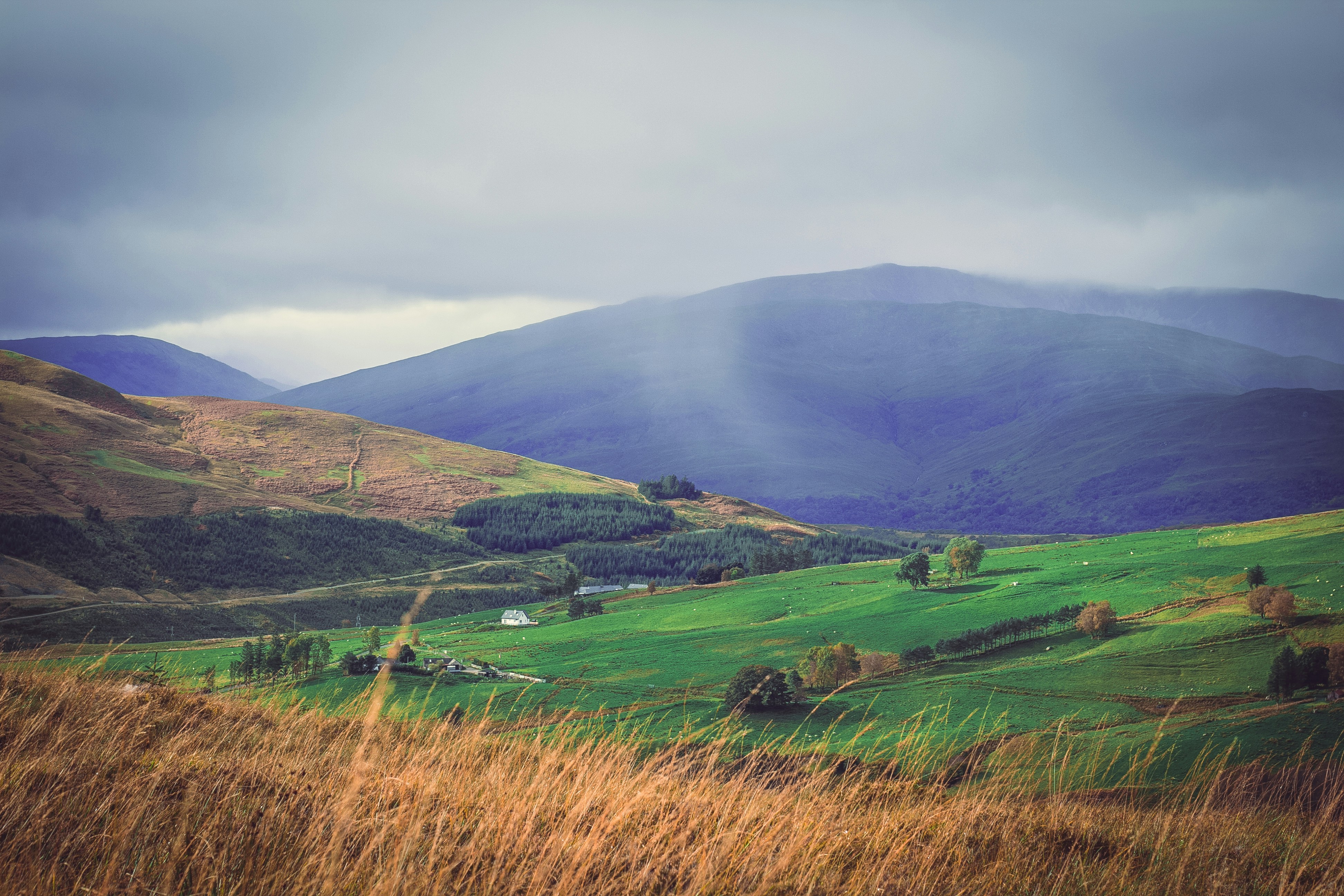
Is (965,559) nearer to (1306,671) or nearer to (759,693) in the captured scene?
(1306,671)

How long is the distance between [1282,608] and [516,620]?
278ft

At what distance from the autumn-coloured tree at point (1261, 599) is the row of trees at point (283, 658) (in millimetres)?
70618

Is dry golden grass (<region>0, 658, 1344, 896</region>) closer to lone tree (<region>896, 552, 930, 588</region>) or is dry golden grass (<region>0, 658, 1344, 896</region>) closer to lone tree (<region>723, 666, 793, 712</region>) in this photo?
lone tree (<region>723, 666, 793, 712</region>)

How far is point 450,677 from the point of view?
209 ft

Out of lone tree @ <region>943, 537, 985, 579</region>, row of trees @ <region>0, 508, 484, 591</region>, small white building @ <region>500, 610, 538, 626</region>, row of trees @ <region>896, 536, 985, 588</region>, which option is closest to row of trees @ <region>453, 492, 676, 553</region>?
row of trees @ <region>0, 508, 484, 591</region>

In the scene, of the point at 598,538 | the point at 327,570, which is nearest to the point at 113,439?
the point at 327,570

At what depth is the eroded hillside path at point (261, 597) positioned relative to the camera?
91.9 meters

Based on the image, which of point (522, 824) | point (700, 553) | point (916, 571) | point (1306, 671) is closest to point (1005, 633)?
point (1306, 671)

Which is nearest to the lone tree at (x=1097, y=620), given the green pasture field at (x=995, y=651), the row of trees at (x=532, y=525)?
the green pasture field at (x=995, y=651)

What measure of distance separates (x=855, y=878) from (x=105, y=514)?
164264 mm

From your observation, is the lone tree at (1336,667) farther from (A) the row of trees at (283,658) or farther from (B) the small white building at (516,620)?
(B) the small white building at (516,620)

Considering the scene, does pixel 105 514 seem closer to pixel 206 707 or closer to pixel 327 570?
pixel 327 570

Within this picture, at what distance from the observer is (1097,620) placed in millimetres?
69938

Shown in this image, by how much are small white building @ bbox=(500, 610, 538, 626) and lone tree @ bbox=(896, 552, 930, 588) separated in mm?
50073
